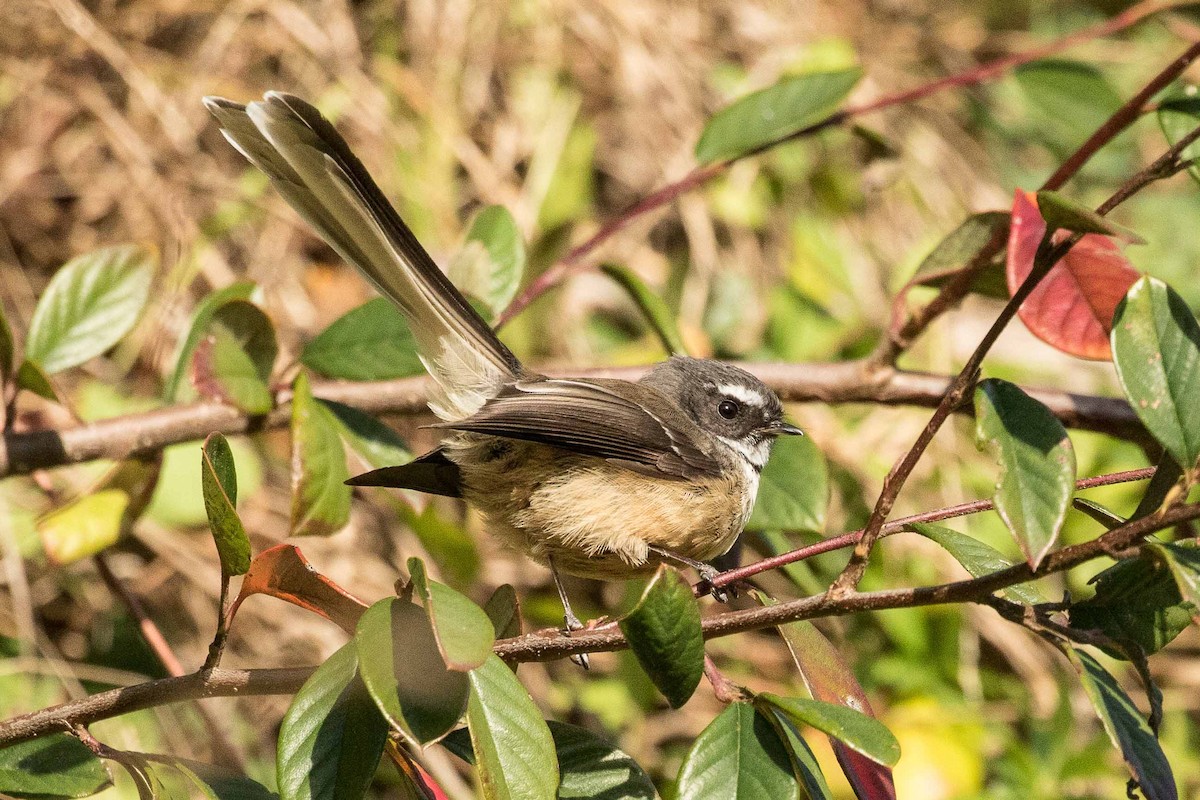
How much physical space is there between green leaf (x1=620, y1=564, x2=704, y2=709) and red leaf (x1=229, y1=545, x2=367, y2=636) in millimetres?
425

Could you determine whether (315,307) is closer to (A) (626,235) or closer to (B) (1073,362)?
(A) (626,235)

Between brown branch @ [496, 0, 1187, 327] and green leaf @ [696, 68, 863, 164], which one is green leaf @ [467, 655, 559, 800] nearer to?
brown branch @ [496, 0, 1187, 327]

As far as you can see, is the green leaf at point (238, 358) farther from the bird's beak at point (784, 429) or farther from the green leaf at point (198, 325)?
the bird's beak at point (784, 429)

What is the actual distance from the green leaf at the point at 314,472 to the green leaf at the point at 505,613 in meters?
0.55

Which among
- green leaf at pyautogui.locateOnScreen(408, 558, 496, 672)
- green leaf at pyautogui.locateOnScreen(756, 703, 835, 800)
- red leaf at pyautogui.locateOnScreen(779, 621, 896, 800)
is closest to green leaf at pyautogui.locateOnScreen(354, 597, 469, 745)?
green leaf at pyautogui.locateOnScreen(408, 558, 496, 672)

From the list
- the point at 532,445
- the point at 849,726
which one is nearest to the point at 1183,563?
the point at 849,726

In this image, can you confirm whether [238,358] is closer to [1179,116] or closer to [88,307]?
[88,307]

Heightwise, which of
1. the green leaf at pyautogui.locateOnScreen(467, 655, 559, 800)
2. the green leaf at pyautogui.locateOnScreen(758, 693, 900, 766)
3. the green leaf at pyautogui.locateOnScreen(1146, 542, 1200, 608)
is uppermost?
the green leaf at pyautogui.locateOnScreen(1146, 542, 1200, 608)

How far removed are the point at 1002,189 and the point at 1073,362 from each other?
42.2 inches

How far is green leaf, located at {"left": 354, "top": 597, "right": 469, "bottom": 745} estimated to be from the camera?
4.60ft

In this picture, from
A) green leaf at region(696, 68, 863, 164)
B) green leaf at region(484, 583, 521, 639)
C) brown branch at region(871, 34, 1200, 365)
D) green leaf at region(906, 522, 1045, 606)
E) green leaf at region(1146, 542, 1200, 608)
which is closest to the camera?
green leaf at region(1146, 542, 1200, 608)

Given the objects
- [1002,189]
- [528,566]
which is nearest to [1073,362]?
[1002,189]

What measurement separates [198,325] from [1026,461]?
1860mm

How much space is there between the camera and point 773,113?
2959 mm
